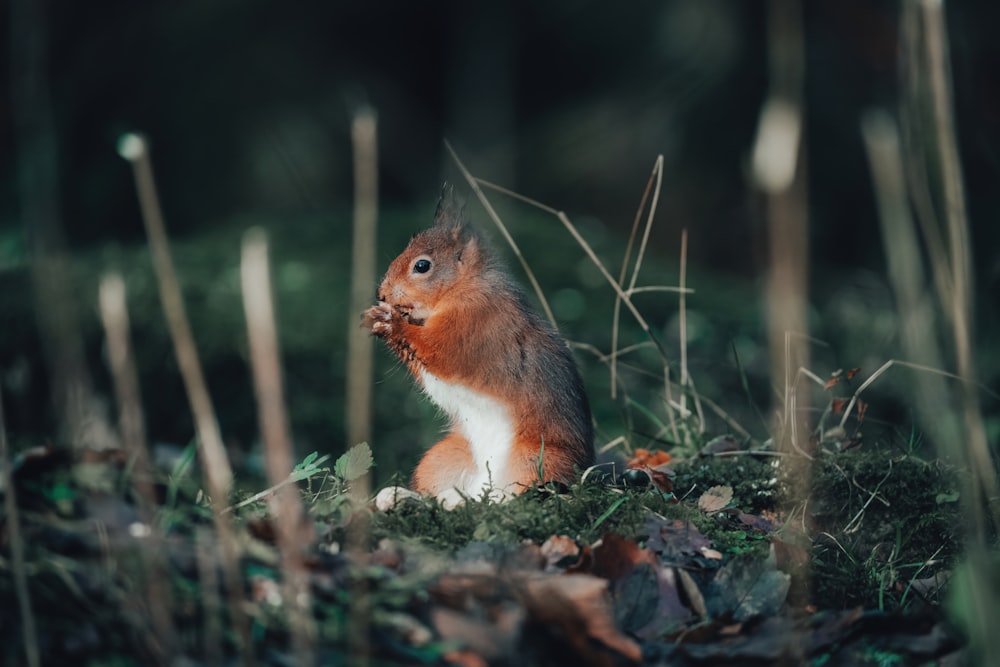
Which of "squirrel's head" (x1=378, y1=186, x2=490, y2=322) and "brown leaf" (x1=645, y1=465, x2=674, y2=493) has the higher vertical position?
"squirrel's head" (x1=378, y1=186, x2=490, y2=322)

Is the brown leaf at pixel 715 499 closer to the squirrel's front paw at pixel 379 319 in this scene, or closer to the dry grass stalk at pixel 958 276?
the dry grass stalk at pixel 958 276

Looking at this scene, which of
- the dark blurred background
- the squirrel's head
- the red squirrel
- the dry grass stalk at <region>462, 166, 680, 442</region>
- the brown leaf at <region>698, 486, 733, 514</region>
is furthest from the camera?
the dark blurred background

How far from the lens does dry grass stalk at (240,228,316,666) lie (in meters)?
1.67

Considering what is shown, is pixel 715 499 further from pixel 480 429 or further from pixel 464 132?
pixel 464 132

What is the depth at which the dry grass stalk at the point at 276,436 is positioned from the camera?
1.67 m

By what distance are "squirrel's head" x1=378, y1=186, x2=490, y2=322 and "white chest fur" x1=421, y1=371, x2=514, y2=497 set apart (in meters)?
0.34

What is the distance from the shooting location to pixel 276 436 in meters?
1.78

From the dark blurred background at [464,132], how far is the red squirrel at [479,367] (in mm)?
2708

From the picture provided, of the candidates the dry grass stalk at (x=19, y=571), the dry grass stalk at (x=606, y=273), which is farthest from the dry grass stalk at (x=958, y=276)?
the dry grass stalk at (x=19, y=571)

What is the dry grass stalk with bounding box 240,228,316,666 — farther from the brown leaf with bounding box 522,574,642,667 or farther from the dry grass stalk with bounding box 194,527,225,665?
the brown leaf with bounding box 522,574,642,667

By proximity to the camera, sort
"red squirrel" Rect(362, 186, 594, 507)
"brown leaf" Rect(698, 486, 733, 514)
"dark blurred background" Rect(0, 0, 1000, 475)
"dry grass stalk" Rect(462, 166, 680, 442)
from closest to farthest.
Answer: "brown leaf" Rect(698, 486, 733, 514), "red squirrel" Rect(362, 186, 594, 507), "dry grass stalk" Rect(462, 166, 680, 442), "dark blurred background" Rect(0, 0, 1000, 475)

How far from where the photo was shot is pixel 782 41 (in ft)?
6.26

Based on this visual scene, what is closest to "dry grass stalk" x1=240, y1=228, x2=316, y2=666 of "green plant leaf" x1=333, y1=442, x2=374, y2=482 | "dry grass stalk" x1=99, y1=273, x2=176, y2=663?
"dry grass stalk" x1=99, y1=273, x2=176, y2=663

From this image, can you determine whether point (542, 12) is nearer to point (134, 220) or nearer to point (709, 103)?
point (709, 103)
